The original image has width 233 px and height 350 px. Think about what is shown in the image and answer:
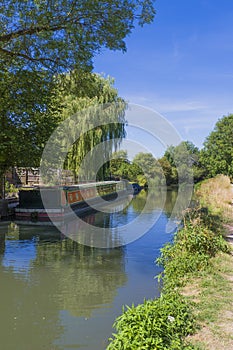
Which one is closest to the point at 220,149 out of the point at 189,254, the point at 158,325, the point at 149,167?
the point at 149,167

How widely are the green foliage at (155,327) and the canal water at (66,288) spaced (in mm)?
813

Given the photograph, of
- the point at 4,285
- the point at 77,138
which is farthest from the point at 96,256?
the point at 77,138

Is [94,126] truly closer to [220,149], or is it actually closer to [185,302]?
[220,149]

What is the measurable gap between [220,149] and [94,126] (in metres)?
17.7

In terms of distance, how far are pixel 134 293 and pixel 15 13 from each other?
7.65 meters

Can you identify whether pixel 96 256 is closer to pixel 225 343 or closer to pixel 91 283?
pixel 91 283

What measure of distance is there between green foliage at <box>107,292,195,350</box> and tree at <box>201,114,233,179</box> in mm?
30920

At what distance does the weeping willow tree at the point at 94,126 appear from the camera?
22.7 meters

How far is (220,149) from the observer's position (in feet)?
117

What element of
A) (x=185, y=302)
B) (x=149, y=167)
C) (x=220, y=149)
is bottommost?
(x=185, y=302)

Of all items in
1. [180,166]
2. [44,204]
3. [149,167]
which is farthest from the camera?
[180,166]

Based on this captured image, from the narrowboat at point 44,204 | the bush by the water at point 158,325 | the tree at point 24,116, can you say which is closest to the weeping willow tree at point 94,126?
the narrowboat at point 44,204

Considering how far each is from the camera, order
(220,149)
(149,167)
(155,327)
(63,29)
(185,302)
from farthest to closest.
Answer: (149,167), (220,149), (63,29), (185,302), (155,327)

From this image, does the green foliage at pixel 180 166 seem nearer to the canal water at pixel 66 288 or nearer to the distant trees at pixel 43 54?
the distant trees at pixel 43 54
